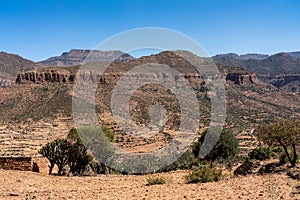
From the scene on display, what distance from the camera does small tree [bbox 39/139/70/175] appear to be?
1952 cm

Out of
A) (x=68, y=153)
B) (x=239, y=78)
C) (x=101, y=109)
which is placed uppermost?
(x=239, y=78)

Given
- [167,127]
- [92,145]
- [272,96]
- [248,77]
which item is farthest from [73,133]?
[248,77]

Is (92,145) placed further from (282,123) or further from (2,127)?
(2,127)

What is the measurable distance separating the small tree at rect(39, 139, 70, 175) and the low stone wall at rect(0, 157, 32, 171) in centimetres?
131

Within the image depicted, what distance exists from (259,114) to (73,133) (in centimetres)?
10112

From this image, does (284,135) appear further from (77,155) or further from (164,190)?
(77,155)

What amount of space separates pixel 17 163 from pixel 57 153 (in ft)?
7.27

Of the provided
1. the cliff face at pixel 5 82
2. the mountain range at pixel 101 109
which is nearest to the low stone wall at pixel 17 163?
the mountain range at pixel 101 109

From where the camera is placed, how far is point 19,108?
10156 centimetres

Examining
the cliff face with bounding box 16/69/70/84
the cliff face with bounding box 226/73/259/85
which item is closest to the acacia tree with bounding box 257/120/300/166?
the cliff face with bounding box 16/69/70/84

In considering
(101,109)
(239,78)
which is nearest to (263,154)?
(101,109)

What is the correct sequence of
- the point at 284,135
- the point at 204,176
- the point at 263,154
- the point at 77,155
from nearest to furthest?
the point at 204,176 < the point at 284,135 < the point at 77,155 < the point at 263,154

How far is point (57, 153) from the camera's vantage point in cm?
1966

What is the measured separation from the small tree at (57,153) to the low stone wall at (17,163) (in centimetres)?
131
